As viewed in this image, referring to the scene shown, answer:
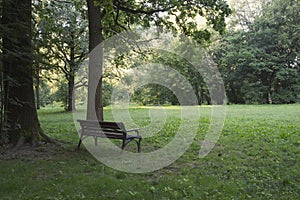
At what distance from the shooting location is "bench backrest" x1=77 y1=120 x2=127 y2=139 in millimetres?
5741

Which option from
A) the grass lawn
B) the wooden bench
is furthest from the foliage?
the wooden bench

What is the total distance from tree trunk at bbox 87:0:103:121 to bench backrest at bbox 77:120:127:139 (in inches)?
41.1

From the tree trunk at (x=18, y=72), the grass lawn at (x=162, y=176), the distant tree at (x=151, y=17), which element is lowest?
the grass lawn at (x=162, y=176)

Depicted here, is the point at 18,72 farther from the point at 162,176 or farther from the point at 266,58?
the point at 266,58

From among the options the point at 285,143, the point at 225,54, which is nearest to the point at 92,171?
the point at 285,143

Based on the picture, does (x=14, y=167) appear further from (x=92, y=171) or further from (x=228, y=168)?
(x=228, y=168)

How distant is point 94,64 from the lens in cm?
722

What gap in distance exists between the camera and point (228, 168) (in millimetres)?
A: 5043

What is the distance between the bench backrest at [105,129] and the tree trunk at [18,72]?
1.17m

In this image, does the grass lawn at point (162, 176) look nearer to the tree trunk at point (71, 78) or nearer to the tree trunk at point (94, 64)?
the tree trunk at point (94, 64)

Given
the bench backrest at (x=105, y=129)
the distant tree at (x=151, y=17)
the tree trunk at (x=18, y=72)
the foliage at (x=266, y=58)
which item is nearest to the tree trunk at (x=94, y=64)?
the distant tree at (x=151, y=17)

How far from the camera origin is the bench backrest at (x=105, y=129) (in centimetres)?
574

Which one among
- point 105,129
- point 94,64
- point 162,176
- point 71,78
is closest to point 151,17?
point 94,64

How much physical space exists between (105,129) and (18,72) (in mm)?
2214
